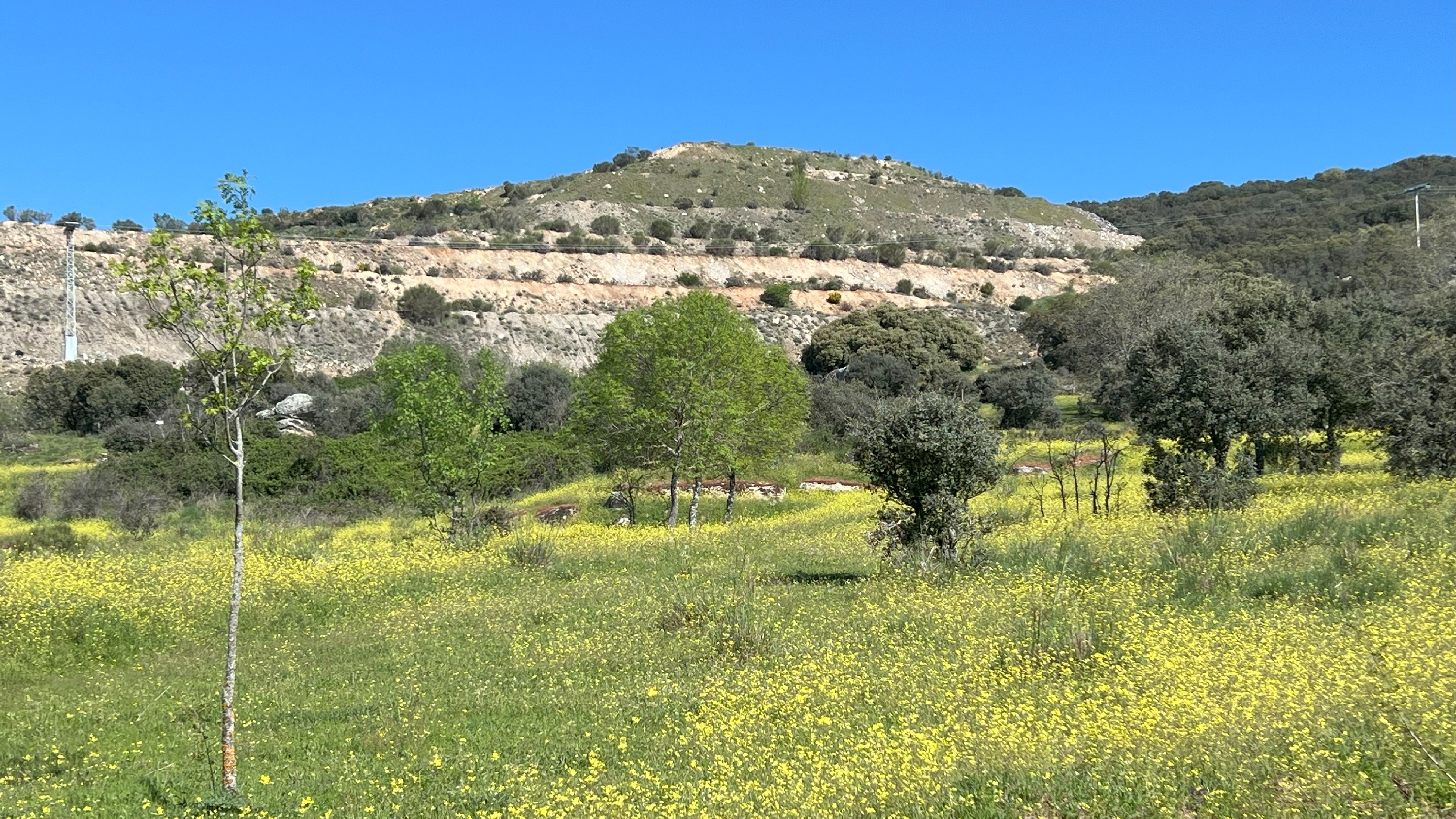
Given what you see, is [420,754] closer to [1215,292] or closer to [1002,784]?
[1002,784]

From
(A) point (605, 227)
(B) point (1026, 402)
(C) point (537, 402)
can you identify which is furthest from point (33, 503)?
(A) point (605, 227)

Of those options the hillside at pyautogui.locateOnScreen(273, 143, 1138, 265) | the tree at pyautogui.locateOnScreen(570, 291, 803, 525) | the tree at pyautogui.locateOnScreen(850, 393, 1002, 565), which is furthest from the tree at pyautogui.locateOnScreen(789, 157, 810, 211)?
the tree at pyautogui.locateOnScreen(850, 393, 1002, 565)

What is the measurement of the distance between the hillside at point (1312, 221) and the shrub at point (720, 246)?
40.0m

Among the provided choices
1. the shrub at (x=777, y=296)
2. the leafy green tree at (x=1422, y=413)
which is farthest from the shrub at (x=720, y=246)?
the leafy green tree at (x=1422, y=413)

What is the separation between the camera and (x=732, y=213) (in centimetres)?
11281

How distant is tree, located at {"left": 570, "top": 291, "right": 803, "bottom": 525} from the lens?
92.1 ft

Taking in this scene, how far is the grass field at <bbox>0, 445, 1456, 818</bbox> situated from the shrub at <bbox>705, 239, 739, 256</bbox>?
77.7 metres

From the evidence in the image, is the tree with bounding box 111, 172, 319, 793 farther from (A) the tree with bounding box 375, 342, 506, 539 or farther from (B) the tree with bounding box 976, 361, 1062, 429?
(B) the tree with bounding box 976, 361, 1062, 429

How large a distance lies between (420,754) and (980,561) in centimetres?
915

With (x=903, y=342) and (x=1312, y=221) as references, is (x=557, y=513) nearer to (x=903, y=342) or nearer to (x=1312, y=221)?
(x=903, y=342)

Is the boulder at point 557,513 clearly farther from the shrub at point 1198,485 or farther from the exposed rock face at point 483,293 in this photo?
the exposed rock face at point 483,293

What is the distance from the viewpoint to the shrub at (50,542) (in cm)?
2302

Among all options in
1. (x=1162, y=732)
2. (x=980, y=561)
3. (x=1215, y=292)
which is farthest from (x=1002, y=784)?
(x=1215, y=292)

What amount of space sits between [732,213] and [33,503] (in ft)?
286
